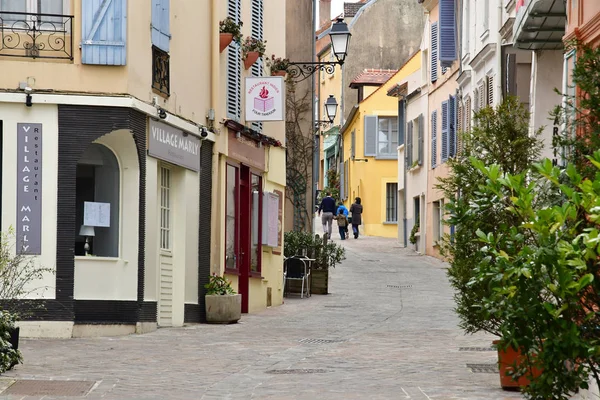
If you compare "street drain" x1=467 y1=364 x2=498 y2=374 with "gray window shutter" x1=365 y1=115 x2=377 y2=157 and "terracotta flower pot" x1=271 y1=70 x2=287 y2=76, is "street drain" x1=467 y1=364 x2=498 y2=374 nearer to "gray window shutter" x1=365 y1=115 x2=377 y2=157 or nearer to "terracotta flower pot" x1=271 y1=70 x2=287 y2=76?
"terracotta flower pot" x1=271 y1=70 x2=287 y2=76

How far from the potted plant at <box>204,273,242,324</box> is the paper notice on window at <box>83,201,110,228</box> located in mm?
3155

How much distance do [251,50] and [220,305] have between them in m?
5.22

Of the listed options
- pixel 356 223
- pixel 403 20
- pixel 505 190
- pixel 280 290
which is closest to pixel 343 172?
pixel 403 20

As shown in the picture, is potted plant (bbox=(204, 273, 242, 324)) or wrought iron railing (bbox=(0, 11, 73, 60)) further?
potted plant (bbox=(204, 273, 242, 324))

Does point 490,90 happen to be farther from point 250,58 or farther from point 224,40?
point 224,40

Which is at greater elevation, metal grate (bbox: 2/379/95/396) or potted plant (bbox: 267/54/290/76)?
potted plant (bbox: 267/54/290/76)

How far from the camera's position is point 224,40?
2147cm

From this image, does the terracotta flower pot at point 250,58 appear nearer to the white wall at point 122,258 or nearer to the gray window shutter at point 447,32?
the white wall at point 122,258

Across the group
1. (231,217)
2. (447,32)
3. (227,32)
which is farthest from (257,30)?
(447,32)

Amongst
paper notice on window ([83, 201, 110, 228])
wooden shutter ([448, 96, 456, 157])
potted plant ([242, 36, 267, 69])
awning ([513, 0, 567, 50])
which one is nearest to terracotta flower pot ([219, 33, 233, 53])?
potted plant ([242, 36, 267, 69])

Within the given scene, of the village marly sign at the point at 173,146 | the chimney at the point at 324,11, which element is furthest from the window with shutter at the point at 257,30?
the chimney at the point at 324,11

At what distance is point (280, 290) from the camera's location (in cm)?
2550

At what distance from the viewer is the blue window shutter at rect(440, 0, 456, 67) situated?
3644cm

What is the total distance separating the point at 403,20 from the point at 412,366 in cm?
4670
